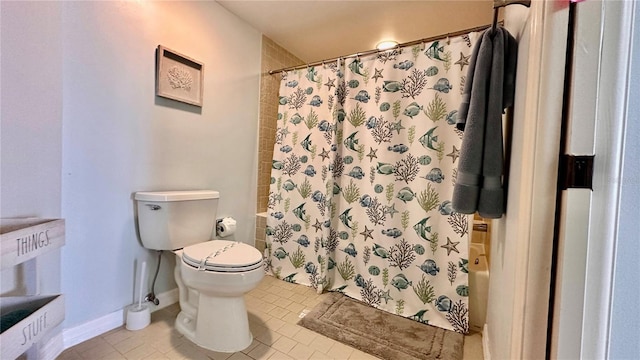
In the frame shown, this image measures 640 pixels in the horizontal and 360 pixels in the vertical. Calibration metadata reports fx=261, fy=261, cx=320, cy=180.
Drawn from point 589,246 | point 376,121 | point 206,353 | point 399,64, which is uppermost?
point 399,64

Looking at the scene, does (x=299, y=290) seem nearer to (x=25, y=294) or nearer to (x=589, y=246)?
(x=25, y=294)

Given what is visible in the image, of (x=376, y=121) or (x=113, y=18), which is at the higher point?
(x=113, y=18)

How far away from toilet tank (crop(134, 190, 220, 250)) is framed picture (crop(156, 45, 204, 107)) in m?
0.64

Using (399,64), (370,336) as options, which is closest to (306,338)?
(370,336)

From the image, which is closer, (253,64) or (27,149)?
(27,149)

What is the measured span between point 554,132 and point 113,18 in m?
1.96

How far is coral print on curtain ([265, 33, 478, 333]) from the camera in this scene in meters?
1.60

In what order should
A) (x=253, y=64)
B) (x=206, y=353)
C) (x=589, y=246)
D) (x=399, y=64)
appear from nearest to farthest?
(x=589, y=246) < (x=206, y=353) < (x=399, y=64) < (x=253, y=64)

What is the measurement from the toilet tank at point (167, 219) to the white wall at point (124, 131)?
95 millimetres

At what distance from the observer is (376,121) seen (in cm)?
184

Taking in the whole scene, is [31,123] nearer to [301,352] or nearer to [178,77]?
[178,77]

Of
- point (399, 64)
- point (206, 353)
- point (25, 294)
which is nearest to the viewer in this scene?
point (25, 294)

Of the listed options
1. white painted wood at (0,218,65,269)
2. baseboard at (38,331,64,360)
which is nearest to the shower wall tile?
baseboard at (38,331,64,360)

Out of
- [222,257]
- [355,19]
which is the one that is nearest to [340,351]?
[222,257]
